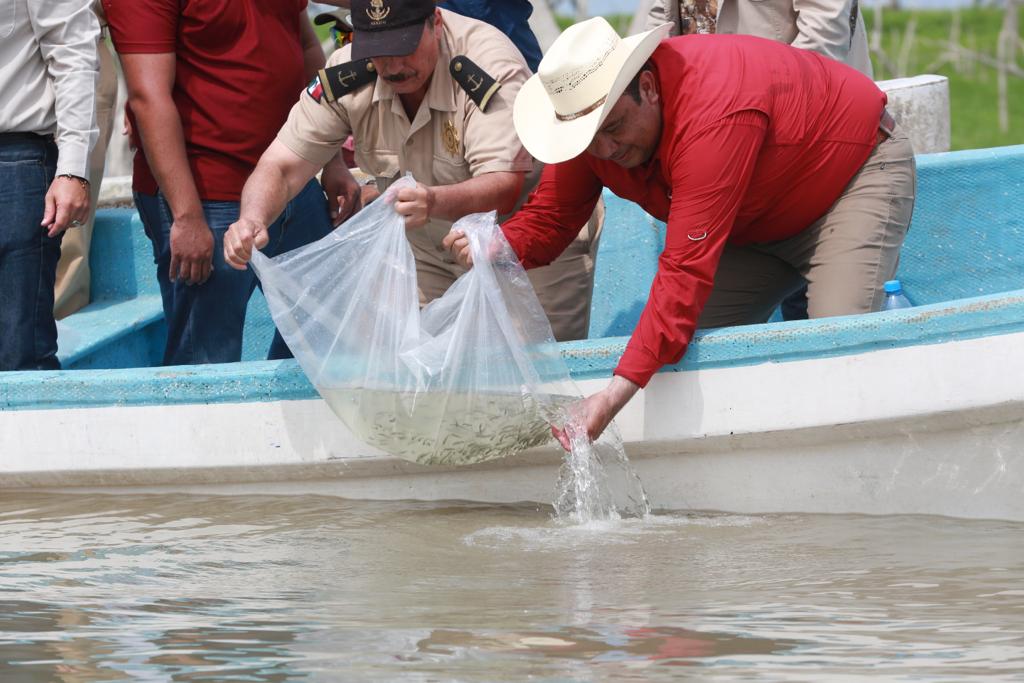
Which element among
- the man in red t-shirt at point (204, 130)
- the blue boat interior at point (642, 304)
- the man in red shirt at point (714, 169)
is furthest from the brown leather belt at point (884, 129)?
the man in red t-shirt at point (204, 130)

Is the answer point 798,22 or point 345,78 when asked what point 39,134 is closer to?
point 345,78

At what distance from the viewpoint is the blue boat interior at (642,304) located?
11.9 feet

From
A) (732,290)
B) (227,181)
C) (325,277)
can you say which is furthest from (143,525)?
(732,290)

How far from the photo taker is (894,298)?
462cm

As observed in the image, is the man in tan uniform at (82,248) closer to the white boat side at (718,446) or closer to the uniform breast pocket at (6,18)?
the uniform breast pocket at (6,18)

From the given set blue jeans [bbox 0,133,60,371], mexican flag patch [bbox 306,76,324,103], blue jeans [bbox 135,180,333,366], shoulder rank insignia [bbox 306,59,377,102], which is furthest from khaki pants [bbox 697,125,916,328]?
blue jeans [bbox 0,133,60,371]

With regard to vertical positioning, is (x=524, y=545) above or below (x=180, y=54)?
below

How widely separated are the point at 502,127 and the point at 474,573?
1249mm

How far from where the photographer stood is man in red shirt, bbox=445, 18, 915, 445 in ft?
11.6

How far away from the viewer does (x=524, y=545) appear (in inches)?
145

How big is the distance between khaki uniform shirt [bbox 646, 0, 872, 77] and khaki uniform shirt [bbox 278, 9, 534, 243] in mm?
670

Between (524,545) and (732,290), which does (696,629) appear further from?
(732,290)

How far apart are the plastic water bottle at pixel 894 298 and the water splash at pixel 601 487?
0.94 m

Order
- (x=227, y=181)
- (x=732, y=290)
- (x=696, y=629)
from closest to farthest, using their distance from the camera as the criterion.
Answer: (x=696, y=629), (x=732, y=290), (x=227, y=181)
